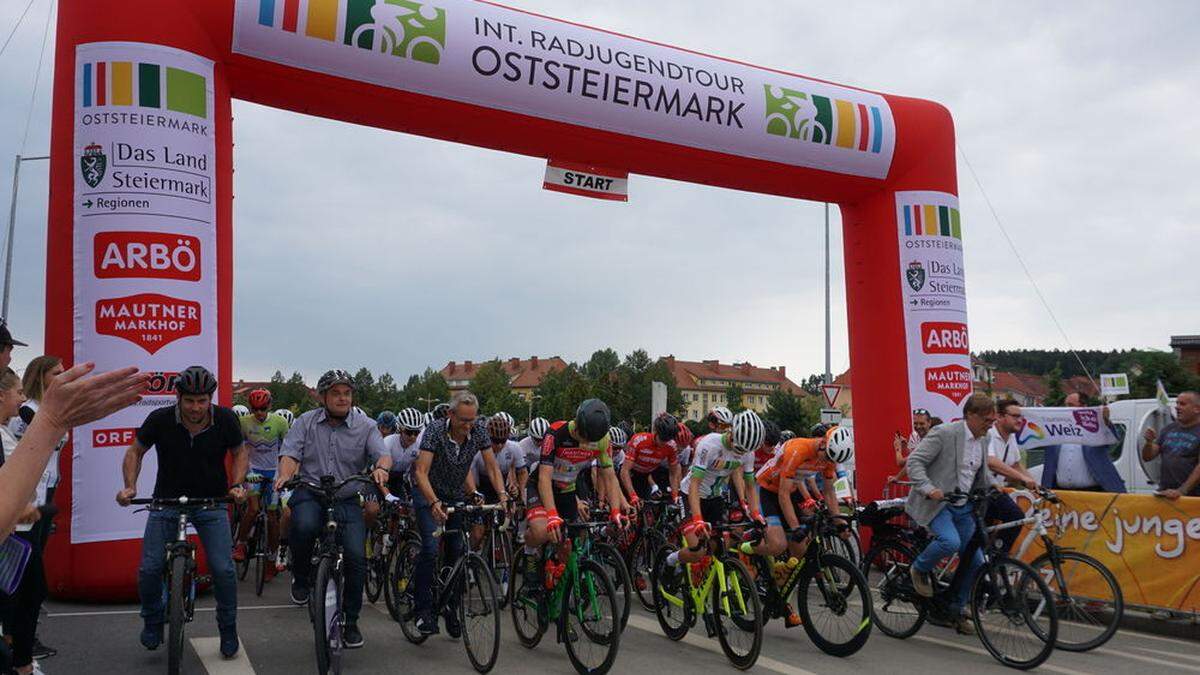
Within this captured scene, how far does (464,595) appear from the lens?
20.1 ft

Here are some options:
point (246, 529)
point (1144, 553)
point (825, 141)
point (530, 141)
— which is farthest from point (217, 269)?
point (1144, 553)

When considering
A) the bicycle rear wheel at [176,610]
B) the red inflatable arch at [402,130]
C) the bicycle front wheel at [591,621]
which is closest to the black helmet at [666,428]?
the bicycle front wheel at [591,621]

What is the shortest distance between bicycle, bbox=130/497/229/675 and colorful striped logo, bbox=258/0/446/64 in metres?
5.16

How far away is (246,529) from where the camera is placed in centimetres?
958

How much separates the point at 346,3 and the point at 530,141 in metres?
2.51

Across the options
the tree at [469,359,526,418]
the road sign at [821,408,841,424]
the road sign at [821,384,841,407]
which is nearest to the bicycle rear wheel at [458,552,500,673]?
the road sign at [821,408,841,424]

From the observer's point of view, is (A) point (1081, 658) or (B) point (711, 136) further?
(B) point (711, 136)

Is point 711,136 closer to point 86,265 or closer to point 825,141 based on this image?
point 825,141

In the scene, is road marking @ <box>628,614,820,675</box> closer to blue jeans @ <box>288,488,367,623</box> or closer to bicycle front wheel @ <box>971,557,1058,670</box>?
bicycle front wheel @ <box>971,557,1058,670</box>

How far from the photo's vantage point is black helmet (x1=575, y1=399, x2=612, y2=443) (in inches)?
249

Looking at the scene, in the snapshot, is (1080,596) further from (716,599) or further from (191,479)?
(191,479)

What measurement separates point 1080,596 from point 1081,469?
4.30 meters

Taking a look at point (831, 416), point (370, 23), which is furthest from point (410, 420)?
point (831, 416)

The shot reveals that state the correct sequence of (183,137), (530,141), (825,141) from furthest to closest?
(825,141), (530,141), (183,137)
